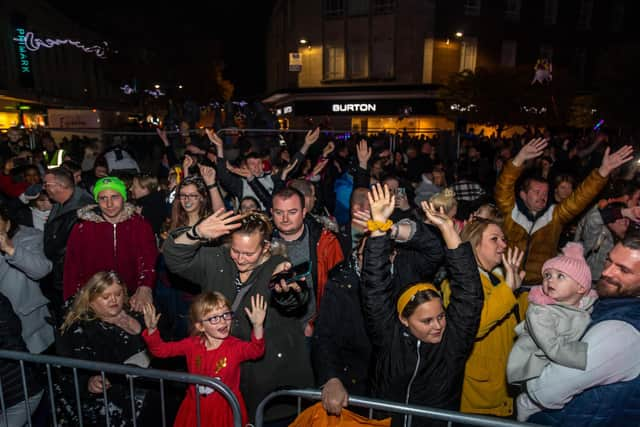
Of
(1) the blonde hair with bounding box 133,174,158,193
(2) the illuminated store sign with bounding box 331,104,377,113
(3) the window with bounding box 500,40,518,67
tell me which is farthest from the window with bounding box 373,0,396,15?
(1) the blonde hair with bounding box 133,174,158,193

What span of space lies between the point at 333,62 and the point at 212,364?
3058 cm

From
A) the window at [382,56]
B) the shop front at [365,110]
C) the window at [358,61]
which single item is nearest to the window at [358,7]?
the window at [382,56]

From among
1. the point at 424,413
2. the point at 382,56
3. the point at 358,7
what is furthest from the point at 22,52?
the point at 424,413

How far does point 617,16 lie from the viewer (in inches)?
1340

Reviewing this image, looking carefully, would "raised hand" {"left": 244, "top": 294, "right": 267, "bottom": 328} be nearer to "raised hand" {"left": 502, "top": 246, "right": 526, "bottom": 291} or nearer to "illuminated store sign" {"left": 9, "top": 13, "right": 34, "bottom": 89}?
"raised hand" {"left": 502, "top": 246, "right": 526, "bottom": 291}

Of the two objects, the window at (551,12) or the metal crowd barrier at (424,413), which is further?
the window at (551,12)

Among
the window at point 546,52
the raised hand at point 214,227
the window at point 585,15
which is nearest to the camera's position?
the raised hand at point 214,227

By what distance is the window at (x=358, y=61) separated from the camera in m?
30.0

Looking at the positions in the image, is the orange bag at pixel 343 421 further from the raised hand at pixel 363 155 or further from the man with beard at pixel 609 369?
the raised hand at pixel 363 155

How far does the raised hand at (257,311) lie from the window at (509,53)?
107ft

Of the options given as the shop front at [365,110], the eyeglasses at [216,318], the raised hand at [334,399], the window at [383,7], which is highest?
the window at [383,7]

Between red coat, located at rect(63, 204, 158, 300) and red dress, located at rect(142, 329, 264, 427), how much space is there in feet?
4.74

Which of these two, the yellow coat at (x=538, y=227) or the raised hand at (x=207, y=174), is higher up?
the raised hand at (x=207, y=174)

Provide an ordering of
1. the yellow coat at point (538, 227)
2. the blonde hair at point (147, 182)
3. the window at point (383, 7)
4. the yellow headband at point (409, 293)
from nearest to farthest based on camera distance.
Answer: the yellow headband at point (409, 293)
the yellow coat at point (538, 227)
the blonde hair at point (147, 182)
the window at point (383, 7)
